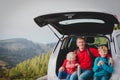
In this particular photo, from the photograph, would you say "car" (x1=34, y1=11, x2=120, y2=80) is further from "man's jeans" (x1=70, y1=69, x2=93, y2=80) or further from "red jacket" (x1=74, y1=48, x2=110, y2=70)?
"man's jeans" (x1=70, y1=69, x2=93, y2=80)

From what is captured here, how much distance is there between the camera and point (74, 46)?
12.9 ft

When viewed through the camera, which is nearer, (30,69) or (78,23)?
(78,23)

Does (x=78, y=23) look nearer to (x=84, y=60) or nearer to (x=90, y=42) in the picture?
(x=90, y=42)

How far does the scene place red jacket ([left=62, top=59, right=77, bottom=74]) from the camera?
387cm

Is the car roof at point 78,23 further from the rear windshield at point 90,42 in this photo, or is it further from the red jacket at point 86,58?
the red jacket at point 86,58

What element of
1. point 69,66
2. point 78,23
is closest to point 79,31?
point 78,23

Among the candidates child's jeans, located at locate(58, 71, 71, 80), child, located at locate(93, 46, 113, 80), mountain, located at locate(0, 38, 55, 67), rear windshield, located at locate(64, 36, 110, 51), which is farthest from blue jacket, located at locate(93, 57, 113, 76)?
mountain, located at locate(0, 38, 55, 67)

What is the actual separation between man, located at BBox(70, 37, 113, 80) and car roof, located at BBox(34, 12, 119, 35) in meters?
0.17

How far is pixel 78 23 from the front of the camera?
12.9ft

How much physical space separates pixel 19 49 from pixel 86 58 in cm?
A: 101

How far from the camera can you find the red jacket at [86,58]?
12.6 feet

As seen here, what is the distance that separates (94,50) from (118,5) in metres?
0.77

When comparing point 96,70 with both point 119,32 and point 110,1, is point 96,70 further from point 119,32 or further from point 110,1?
point 110,1

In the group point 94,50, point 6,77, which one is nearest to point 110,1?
point 94,50
